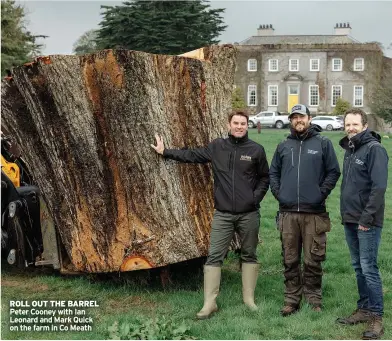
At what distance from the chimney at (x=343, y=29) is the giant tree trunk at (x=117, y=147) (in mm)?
61516

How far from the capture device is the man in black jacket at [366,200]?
544 cm

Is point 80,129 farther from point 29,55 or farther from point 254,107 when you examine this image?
point 254,107

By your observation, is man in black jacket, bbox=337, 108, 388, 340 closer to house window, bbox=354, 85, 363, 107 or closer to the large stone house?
the large stone house

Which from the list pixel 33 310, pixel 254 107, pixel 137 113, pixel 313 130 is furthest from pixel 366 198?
pixel 254 107

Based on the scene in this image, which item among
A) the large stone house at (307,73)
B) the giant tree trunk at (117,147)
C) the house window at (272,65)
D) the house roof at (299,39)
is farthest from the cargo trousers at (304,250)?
the house roof at (299,39)

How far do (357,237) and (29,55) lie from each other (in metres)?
29.4

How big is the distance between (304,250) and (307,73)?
193 ft

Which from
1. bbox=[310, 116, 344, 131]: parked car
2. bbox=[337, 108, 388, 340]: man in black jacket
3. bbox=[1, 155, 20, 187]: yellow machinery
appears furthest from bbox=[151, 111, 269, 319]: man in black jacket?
bbox=[310, 116, 344, 131]: parked car

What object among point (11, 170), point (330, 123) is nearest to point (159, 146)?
point (11, 170)

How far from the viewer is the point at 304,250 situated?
243 inches

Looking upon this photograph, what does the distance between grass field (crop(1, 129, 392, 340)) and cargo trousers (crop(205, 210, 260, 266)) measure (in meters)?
0.52

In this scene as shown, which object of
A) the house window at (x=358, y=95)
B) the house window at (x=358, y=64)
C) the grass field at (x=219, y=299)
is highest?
the house window at (x=358, y=64)

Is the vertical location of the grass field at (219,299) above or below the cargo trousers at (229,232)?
below

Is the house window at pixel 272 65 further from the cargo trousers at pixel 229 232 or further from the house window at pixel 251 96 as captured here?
the cargo trousers at pixel 229 232
